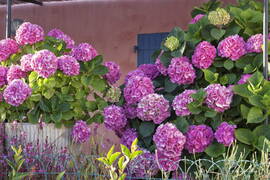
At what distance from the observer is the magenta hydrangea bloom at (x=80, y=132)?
3.27 meters

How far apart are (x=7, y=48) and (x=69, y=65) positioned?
25.8 inches

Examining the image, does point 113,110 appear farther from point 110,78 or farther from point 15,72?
point 15,72

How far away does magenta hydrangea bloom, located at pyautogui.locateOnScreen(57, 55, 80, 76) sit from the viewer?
3.30 metres

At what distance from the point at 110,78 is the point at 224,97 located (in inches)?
41.5

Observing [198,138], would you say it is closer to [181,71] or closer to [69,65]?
[181,71]

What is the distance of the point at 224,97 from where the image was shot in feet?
9.91

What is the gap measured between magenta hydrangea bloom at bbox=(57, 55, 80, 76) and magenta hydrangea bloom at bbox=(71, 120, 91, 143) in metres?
0.37

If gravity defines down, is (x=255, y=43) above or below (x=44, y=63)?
above

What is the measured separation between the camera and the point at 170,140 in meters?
2.96

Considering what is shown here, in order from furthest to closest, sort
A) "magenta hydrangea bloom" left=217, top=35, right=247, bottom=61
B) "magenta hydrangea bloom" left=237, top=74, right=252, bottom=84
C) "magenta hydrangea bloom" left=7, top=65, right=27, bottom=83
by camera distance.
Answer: "magenta hydrangea bloom" left=7, top=65, right=27, bottom=83 < "magenta hydrangea bloom" left=217, top=35, right=247, bottom=61 < "magenta hydrangea bloom" left=237, top=74, right=252, bottom=84

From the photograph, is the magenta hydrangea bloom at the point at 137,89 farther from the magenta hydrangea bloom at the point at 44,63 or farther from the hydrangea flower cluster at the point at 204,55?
the magenta hydrangea bloom at the point at 44,63

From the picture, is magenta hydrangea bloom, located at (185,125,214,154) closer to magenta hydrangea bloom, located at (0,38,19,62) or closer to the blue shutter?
magenta hydrangea bloom, located at (0,38,19,62)

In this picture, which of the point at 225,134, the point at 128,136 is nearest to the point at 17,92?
the point at 128,136

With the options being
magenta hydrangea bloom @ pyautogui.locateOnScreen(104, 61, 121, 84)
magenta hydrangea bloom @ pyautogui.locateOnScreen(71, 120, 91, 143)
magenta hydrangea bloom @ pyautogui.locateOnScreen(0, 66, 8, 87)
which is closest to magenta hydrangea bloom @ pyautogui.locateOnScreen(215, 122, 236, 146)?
magenta hydrangea bloom @ pyautogui.locateOnScreen(71, 120, 91, 143)
